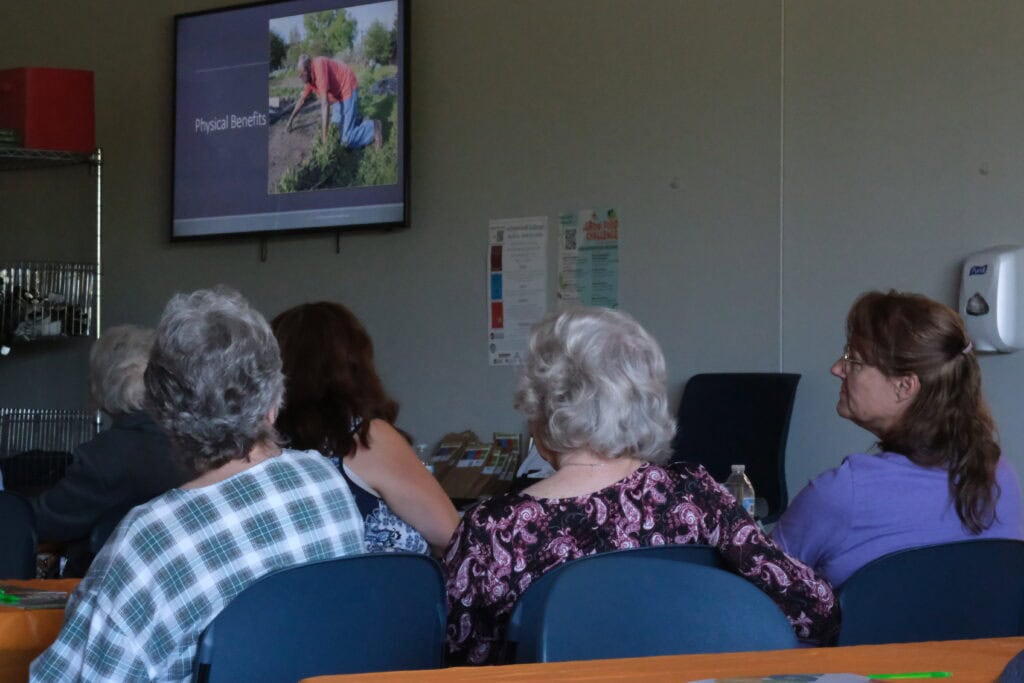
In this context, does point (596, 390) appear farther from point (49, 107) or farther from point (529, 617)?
point (49, 107)

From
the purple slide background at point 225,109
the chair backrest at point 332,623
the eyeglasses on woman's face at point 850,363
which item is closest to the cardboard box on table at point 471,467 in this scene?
the purple slide background at point 225,109

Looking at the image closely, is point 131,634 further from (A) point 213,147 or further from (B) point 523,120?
(A) point 213,147

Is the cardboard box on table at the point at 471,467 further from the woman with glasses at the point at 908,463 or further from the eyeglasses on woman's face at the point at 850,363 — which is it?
the woman with glasses at the point at 908,463

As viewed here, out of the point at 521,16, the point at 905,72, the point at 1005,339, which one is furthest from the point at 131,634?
the point at 521,16

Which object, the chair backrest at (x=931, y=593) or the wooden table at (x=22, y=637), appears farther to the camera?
the chair backrest at (x=931, y=593)

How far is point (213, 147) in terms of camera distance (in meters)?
5.91

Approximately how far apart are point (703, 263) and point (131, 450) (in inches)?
90.7

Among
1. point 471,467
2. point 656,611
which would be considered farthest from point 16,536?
point 471,467

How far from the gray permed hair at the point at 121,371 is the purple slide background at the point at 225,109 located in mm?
2175

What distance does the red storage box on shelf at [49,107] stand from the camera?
572cm

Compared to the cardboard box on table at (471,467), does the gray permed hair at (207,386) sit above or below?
above

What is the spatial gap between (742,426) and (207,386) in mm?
2970

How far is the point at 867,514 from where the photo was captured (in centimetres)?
235

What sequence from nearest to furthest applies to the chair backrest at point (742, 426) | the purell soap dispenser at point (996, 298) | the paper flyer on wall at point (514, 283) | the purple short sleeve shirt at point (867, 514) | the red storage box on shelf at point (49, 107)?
the purple short sleeve shirt at point (867, 514), the purell soap dispenser at point (996, 298), the chair backrest at point (742, 426), the paper flyer on wall at point (514, 283), the red storage box on shelf at point (49, 107)
